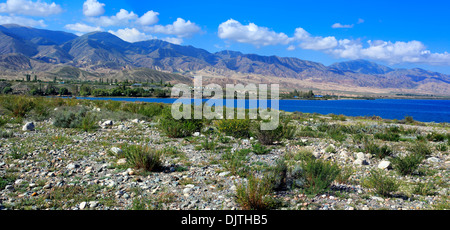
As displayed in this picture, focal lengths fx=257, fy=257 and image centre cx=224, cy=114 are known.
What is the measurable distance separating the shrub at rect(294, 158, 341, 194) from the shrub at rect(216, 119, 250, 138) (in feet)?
21.4

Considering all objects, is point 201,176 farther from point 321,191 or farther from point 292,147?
point 292,147

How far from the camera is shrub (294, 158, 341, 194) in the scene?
5273 mm

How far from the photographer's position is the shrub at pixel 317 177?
527 centimetres

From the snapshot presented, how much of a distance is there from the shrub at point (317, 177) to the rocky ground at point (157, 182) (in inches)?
6.0

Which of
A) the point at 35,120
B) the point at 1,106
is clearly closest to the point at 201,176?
the point at 35,120

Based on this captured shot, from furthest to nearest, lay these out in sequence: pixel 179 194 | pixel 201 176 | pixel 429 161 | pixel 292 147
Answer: pixel 292 147 → pixel 429 161 → pixel 201 176 → pixel 179 194

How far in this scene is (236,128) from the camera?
12320 millimetres

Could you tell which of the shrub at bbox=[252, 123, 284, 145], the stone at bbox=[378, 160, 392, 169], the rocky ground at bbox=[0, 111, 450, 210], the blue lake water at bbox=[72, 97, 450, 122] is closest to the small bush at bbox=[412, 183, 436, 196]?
the rocky ground at bbox=[0, 111, 450, 210]

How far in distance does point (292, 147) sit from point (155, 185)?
20.9 ft

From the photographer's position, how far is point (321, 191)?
5.19m

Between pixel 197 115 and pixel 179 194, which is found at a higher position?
pixel 197 115

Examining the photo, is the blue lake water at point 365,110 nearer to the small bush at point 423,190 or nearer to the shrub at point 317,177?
the shrub at point 317,177

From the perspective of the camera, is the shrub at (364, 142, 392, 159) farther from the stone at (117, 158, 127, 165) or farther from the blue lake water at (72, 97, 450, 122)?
the blue lake water at (72, 97, 450, 122)

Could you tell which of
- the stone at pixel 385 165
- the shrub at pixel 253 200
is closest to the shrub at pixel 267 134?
the stone at pixel 385 165
